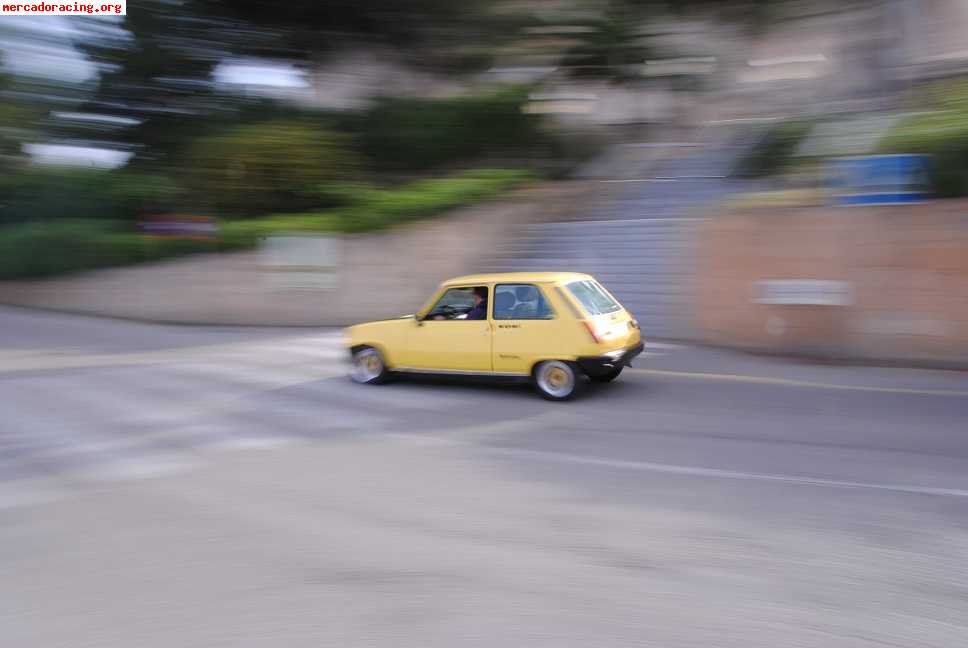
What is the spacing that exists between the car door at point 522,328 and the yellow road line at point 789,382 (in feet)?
7.07

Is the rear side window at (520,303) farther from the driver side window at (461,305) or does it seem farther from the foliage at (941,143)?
the foliage at (941,143)

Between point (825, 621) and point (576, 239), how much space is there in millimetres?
12627

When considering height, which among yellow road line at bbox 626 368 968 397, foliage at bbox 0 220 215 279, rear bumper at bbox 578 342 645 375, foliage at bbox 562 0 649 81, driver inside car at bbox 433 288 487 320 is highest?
foliage at bbox 562 0 649 81

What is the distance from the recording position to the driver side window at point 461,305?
345 inches

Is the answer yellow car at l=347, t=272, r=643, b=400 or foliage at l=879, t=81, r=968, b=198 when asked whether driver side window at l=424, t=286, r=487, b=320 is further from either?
foliage at l=879, t=81, r=968, b=198

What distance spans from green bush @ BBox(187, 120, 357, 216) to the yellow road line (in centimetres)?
1000

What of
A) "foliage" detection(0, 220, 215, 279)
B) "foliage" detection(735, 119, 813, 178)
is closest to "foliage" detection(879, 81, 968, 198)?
"foliage" detection(735, 119, 813, 178)

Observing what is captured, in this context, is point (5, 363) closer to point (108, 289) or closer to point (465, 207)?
point (108, 289)

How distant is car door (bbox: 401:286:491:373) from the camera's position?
343 inches

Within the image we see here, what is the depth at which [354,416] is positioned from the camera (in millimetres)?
7941

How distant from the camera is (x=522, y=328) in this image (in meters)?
8.47

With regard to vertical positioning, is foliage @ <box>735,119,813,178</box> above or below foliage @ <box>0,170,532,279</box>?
above

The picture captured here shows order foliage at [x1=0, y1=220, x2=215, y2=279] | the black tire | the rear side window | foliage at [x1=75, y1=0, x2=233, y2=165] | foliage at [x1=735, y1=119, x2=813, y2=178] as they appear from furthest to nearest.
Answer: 1. foliage at [x1=75, y1=0, x2=233, y2=165]
2. foliage at [x1=0, y1=220, x2=215, y2=279]
3. foliage at [x1=735, y1=119, x2=813, y2=178]
4. the black tire
5. the rear side window

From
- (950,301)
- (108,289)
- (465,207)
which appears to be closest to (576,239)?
(465,207)
